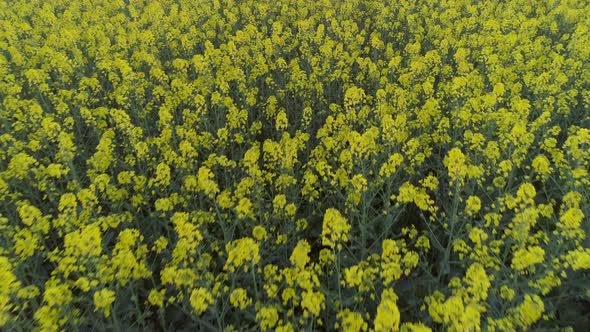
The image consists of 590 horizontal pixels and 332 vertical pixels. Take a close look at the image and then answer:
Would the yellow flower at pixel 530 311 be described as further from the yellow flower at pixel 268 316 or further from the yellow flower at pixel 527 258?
the yellow flower at pixel 268 316

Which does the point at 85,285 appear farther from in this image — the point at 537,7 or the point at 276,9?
the point at 537,7

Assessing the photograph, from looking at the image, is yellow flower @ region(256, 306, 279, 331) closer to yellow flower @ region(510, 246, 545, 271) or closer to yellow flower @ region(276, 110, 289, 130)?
yellow flower @ region(510, 246, 545, 271)

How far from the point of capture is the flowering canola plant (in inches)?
118

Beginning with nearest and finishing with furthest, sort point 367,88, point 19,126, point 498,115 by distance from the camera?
point 498,115, point 19,126, point 367,88

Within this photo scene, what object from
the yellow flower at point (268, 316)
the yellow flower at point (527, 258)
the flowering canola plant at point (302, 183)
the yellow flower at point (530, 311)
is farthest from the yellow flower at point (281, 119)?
the yellow flower at point (530, 311)

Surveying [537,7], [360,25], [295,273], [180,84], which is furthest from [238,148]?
[537,7]

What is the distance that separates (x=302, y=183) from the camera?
5.30 meters

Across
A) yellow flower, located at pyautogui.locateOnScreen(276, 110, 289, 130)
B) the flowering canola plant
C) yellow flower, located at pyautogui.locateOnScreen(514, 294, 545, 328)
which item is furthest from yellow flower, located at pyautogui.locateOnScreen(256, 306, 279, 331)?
yellow flower, located at pyautogui.locateOnScreen(276, 110, 289, 130)

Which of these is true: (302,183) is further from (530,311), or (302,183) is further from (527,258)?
(530,311)


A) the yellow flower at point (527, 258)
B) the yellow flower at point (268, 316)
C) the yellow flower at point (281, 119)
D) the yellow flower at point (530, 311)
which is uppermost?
the yellow flower at point (281, 119)

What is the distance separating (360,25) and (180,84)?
5.87m

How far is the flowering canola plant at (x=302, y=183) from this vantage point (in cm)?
300

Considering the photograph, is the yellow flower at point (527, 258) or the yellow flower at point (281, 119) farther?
the yellow flower at point (281, 119)

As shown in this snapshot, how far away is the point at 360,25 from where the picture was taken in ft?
34.3
